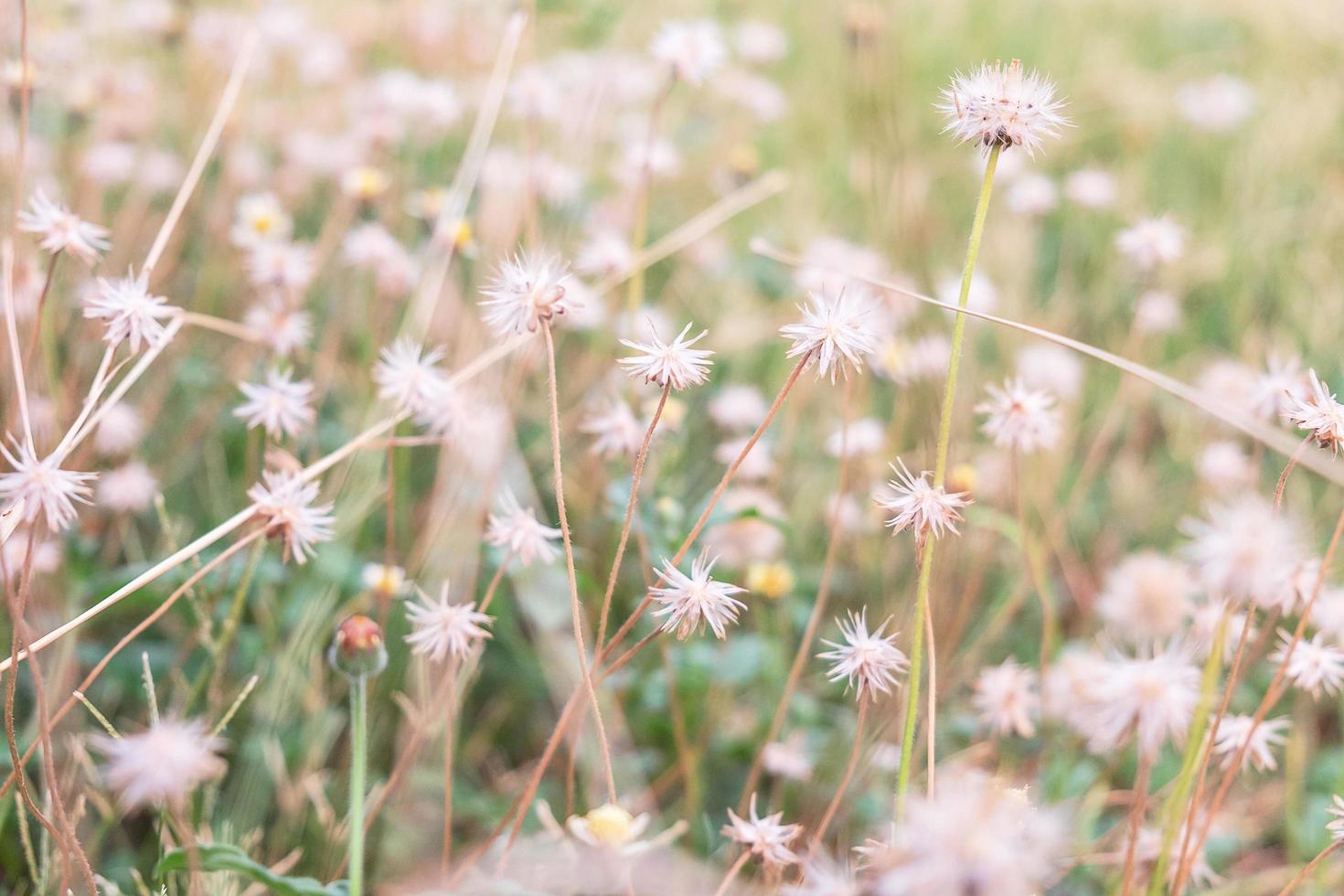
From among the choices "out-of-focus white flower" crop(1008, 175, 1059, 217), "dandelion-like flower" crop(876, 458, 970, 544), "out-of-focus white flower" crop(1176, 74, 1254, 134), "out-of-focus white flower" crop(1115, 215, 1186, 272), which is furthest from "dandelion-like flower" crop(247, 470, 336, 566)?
"out-of-focus white flower" crop(1176, 74, 1254, 134)

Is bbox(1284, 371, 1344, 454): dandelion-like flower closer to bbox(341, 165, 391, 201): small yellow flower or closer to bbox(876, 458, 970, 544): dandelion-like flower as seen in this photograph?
bbox(876, 458, 970, 544): dandelion-like flower

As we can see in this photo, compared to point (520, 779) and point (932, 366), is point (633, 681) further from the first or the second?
point (932, 366)

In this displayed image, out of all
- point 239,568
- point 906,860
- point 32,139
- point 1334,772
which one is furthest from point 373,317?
point 1334,772

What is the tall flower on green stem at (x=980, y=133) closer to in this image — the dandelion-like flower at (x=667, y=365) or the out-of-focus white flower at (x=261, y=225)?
the dandelion-like flower at (x=667, y=365)

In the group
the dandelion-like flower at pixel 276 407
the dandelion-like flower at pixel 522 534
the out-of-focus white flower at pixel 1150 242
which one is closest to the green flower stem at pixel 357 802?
the dandelion-like flower at pixel 522 534

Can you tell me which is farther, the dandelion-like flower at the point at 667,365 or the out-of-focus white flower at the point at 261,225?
the out-of-focus white flower at the point at 261,225

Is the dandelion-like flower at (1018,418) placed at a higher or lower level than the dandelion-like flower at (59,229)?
higher
